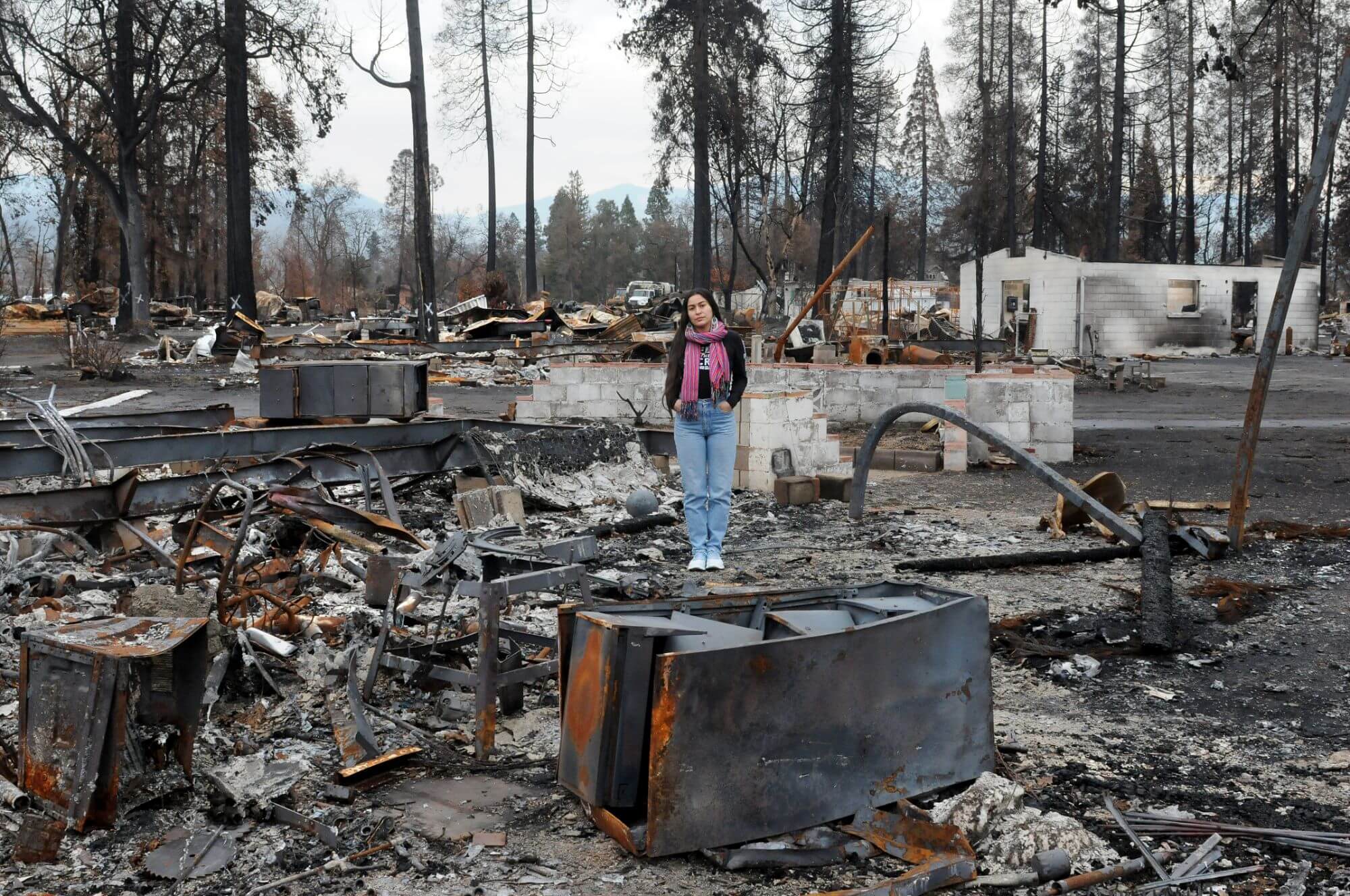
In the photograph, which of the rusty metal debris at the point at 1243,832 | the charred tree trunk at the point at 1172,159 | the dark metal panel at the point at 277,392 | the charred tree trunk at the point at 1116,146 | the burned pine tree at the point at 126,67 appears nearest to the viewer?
the rusty metal debris at the point at 1243,832

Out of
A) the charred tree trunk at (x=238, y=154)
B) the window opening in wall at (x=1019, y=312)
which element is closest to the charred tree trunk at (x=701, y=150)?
the window opening in wall at (x=1019, y=312)

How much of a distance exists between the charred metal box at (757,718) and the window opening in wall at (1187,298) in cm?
3330

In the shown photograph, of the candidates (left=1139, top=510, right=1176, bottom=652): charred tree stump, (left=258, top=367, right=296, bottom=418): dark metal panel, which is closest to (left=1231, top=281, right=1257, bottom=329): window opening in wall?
(left=258, top=367, right=296, bottom=418): dark metal panel

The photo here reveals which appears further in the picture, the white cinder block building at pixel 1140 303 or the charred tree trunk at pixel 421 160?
the white cinder block building at pixel 1140 303

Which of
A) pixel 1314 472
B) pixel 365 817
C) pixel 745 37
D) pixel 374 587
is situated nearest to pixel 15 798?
pixel 365 817

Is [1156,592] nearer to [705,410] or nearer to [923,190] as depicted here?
[705,410]

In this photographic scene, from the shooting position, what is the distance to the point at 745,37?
33594mm

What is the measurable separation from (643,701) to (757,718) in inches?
12.9

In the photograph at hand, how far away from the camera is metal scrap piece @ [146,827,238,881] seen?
317 cm

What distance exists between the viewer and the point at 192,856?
128 inches

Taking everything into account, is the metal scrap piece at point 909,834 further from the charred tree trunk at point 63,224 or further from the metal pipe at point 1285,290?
the charred tree trunk at point 63,224

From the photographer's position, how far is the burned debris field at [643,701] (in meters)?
3.23

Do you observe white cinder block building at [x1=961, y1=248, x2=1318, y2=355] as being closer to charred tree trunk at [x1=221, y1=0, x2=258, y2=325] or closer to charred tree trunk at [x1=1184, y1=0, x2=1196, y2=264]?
charred tree trunk at [x1=1184, y1=0, x2=1196, y2=264]

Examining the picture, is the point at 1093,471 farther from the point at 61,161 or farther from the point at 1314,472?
the point at 61,161
